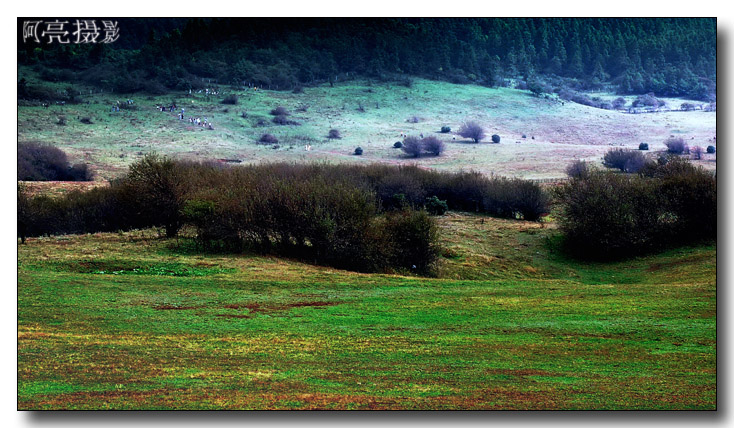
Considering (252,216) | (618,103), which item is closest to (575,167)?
(618,103)

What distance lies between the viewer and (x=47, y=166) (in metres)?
52.9

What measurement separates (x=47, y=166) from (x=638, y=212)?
36.3 meters

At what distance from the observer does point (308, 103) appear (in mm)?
75125

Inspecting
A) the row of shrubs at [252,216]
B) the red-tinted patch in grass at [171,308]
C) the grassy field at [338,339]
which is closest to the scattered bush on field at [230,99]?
the row of shrubs at [252,216]

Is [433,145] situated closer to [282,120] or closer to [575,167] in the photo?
[282,120]

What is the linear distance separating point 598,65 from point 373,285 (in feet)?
61.3

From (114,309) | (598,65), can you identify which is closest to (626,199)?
(598,65)

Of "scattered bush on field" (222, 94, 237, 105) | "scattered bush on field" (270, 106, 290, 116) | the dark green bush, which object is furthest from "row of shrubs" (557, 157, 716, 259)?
"scattered bush on field" (270, 106, 290, 116)

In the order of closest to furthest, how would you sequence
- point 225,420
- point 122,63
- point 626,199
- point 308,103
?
point 225,420, point 122,63, point 626,199, point 308,103

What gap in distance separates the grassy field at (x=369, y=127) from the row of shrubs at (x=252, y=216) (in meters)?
5.89

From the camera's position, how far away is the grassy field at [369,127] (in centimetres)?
5641

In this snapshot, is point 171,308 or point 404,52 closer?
point 171,308

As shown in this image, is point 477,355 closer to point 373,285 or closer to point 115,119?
point 373,285

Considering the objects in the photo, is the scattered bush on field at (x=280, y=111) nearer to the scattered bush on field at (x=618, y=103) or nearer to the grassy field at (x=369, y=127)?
the grassy field at (x=369, y=127)
